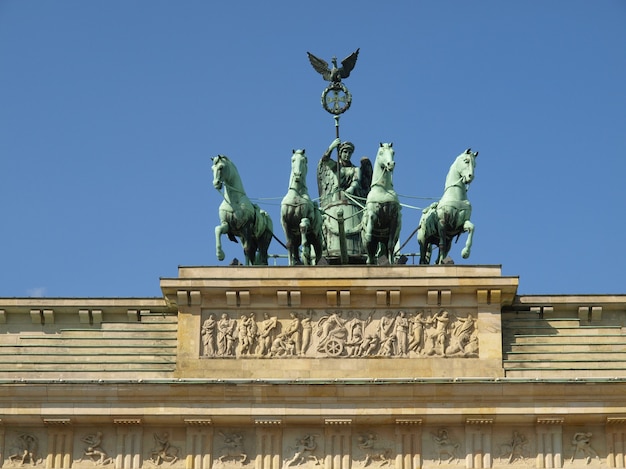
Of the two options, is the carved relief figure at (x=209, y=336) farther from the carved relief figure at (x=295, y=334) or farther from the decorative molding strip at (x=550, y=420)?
the decorative molding strip at (x=550, y=420)

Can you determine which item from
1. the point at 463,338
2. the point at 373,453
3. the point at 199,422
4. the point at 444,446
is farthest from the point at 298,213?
the point at 444,446

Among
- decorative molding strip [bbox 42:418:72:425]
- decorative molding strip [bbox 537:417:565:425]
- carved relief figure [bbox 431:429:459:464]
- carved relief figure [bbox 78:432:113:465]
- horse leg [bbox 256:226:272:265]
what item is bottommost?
carved relief figure [bbox 78:432:113:465]

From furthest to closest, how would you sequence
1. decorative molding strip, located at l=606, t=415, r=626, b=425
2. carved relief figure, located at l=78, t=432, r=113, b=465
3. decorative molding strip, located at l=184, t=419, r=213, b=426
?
carved relief figure, located at l=78, t=432, r=113, b=465
decorative molding strip, located at l=184, t=419, r=213, b=426
decorative molding strip, located at l=606, t=415, r=626, b=425

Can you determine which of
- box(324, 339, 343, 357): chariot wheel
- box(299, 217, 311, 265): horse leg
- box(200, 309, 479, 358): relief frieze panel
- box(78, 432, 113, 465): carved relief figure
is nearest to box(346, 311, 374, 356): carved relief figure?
box(200, 309, 479, 358): relief frieze panel

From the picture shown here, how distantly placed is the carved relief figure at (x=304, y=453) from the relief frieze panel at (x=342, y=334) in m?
1.78

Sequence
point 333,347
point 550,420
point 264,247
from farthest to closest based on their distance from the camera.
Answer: point 264,247 → point 333,347 → point 550,420

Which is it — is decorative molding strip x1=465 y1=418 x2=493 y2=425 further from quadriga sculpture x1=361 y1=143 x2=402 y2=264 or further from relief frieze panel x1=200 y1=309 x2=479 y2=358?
quadriga sculpture x1=361 y1=143 x2=402 y2=264

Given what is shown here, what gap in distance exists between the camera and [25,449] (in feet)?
138

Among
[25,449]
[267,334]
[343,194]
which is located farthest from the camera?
[343,194]

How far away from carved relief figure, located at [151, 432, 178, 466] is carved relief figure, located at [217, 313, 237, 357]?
200 centimetres

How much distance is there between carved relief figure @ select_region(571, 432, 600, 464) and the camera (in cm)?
4162

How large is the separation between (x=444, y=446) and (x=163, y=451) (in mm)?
5334

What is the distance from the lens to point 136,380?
4197cm

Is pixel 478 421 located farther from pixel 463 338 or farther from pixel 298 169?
pixel 298 169
